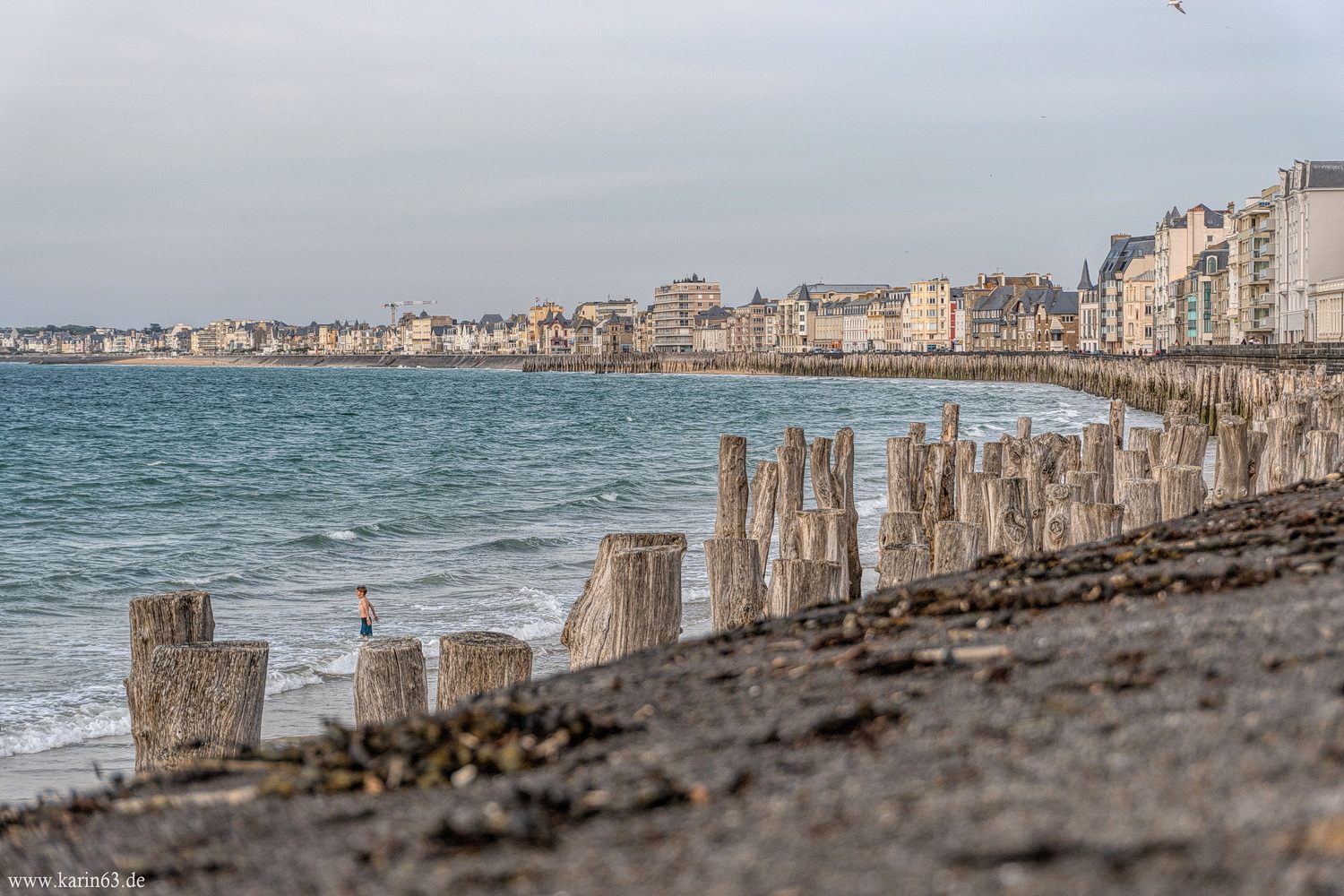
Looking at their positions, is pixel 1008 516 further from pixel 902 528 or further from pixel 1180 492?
pixel 1180 492

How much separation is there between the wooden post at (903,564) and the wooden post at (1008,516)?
1.57 meters

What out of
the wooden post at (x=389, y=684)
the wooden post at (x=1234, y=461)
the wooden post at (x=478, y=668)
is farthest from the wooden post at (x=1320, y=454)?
the wooden post at (x=389, y=684)

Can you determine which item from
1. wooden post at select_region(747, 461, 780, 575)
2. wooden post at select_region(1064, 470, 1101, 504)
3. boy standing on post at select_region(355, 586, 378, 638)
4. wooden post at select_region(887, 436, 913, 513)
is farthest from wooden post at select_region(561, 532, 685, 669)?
wooden post at select_region(887, 436, 913, 513)

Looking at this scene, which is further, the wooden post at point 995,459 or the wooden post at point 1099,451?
the wooden post at point 995,459

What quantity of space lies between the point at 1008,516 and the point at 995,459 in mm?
4405

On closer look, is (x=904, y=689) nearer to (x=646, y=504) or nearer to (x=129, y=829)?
(x=129, y=829)

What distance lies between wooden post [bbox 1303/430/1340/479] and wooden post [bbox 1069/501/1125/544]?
3.95 m

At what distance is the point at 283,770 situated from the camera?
356cm

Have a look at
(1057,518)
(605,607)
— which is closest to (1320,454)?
(1057,518)

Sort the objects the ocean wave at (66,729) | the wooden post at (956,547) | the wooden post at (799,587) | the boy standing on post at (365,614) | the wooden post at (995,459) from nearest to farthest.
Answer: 1. the wooden post at (799,587)
2. the wooden post at (956,547)
3. the ocean wave at (66,729)
4. the boy standing on post at (365,614)
5. the wooden post at (995,459)

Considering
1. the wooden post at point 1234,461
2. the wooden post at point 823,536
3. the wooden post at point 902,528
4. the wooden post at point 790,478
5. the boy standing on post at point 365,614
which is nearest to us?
the wooden post at point 902,528

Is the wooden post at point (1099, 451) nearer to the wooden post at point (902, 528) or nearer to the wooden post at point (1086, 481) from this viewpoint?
the wooden post at point (1086, 481)

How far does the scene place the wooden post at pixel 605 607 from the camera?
19.5ft

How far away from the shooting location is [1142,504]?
322 inches
